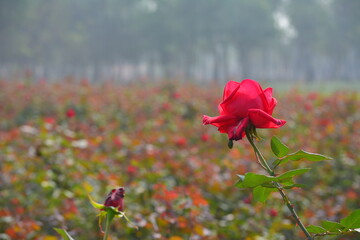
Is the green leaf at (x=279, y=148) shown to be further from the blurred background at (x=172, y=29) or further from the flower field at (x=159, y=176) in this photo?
the blurred background at (x=172, y=29)

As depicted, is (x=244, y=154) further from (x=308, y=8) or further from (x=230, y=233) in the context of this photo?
(x=308, y=8)

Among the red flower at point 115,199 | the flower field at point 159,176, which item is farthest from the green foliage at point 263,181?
the flower field at point 159,176

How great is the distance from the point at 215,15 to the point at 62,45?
13678mm

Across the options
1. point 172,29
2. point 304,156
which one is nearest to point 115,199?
point 304,156

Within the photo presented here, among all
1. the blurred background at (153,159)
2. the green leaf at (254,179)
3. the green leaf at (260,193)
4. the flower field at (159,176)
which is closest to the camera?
the green leaf at (254,179)

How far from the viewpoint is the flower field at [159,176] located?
2686 millimetres

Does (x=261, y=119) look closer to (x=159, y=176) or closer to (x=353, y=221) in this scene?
(x=353, y=221)

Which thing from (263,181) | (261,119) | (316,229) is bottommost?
(316,229)

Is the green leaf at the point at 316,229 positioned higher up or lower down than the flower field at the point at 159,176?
higher up

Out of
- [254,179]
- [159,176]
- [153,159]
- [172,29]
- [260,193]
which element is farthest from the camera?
[172,29]

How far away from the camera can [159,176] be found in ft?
12.7

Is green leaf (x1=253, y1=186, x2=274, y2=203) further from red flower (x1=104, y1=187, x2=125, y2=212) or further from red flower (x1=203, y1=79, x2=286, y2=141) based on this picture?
red flower (x1=104, y1=187, x2=125, y2=212)

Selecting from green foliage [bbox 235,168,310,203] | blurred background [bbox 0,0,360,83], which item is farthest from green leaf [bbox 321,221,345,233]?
blurred background [bbox 0,0,360,83]

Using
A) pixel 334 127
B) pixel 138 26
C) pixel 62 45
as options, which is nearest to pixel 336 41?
pixel 138 26
